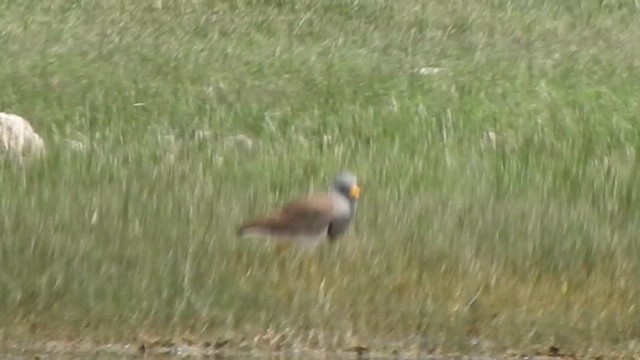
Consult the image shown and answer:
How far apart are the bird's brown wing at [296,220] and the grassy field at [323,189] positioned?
0.37ft

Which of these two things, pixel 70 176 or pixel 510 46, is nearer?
pixel 70 176

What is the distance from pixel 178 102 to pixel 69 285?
774cm

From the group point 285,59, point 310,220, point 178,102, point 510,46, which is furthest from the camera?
point 510,46

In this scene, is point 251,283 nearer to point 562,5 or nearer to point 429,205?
point 429,205

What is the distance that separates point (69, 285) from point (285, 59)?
34.4ft

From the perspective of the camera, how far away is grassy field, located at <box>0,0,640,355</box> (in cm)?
837

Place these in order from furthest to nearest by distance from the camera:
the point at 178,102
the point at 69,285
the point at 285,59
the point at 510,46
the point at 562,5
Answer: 1. the point at 562,5
2. the point at 510,46
3. the point at 285,59
4. the point at 178,102
5. the point at 69,285

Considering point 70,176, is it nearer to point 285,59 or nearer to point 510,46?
point 285,59

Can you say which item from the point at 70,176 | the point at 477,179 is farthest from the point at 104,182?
the point at 477,179

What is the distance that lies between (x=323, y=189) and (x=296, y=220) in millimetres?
1748

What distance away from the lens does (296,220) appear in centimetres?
915

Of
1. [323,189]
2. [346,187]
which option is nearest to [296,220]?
[346,187]

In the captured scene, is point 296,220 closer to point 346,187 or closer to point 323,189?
point 346,187

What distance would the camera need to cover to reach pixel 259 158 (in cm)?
1173
